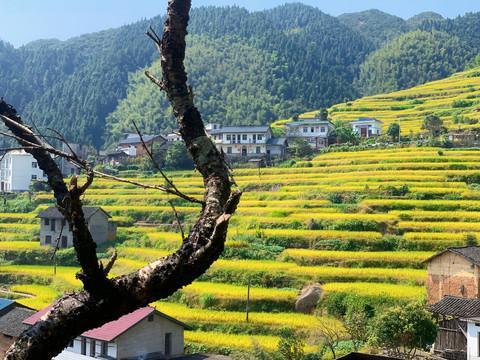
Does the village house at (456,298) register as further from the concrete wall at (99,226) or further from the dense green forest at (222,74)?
the dense green forest at (222,74)

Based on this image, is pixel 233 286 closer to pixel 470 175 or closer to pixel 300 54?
pixel 470 175

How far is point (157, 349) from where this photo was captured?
24.8 metres

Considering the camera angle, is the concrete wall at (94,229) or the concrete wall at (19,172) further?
the concrete wall at (19,172)

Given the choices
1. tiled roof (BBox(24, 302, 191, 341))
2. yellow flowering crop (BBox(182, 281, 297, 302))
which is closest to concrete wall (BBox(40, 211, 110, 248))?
yellow flowering crop (BBox(182, 281, 297, 302))

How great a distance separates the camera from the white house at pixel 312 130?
74000 millimetres

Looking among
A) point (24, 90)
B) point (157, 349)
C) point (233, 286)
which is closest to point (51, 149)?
point (157, 349)

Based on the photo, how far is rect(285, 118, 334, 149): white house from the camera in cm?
7400

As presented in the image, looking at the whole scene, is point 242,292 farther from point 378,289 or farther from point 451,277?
Result: point 451,277

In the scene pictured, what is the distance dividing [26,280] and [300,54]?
121290mm

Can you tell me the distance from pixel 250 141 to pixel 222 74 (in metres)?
76.5

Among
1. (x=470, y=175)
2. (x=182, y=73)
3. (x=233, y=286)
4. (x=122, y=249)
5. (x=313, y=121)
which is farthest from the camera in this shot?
(x=313, y=121)

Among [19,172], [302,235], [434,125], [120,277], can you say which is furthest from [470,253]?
[19,172]

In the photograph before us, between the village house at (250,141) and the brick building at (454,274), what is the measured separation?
131ft

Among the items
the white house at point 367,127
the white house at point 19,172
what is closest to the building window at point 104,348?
the white house at point 19,172
